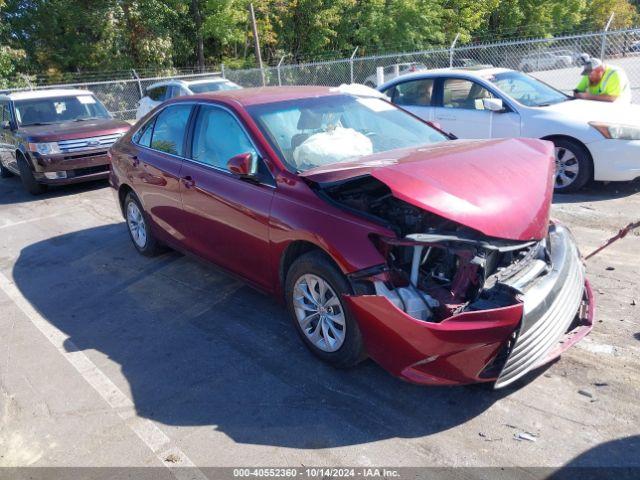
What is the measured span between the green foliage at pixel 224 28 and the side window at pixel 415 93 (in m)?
20.3

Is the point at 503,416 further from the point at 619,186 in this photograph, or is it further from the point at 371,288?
the point at 619,186

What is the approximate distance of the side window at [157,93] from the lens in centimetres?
1412

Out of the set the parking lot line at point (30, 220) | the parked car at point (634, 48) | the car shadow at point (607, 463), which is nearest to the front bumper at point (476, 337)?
the car shadow at point (607, 463)

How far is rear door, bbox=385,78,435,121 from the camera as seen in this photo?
26.6 feet

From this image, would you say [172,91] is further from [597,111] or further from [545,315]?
[545,315]

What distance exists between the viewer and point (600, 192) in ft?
22.4

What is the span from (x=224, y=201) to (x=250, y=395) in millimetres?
1535

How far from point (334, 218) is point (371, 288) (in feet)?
1.65

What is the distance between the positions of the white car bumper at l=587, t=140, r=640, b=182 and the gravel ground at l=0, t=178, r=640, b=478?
1.72 m

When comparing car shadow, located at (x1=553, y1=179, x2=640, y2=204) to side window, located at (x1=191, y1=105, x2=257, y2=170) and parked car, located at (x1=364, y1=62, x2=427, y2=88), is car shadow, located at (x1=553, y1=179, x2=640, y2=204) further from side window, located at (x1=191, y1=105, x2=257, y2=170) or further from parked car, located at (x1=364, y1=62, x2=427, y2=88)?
parked car, located at (x1=364, y1=62, x2=427, y2=88)

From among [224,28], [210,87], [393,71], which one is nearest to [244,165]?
[210,87]

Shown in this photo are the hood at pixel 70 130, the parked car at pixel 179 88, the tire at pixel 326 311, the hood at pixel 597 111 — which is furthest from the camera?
the parked car at pixel 179 88

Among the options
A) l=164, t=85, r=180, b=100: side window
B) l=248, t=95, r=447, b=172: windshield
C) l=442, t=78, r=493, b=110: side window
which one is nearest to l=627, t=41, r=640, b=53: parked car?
l=442, t=78, r=493, b=110: side window

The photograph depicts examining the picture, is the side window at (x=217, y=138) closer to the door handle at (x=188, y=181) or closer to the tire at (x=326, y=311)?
the door handle at (x=188, y=181)
